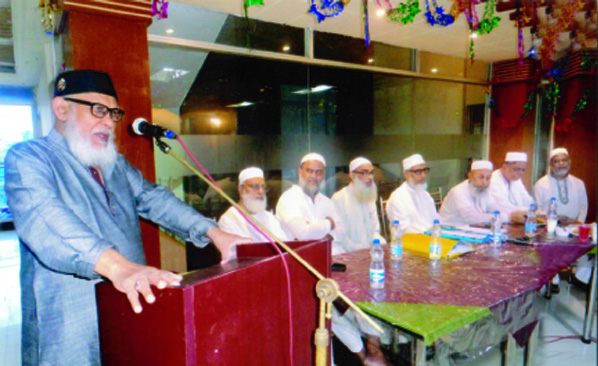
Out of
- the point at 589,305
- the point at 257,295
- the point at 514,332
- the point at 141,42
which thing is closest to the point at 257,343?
the point at 257,295

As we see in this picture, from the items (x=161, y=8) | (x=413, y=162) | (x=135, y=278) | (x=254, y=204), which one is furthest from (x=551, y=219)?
(x=161, y=8)

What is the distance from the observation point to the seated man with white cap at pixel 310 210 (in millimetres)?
2996

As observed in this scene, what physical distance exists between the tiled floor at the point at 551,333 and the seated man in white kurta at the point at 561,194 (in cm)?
28

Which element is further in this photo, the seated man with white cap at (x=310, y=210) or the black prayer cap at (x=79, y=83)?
the seated man with white cap at (x=310, y=210)

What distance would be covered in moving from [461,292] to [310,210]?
6.09 feet

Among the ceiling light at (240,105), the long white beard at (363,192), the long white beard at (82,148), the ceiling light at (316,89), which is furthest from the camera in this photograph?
the ceiling light at (316,89)

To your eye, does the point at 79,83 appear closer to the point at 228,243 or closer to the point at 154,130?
the point at 154,130

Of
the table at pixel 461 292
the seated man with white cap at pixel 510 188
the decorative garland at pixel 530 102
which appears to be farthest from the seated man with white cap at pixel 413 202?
the decorative garland at pixel 530 102

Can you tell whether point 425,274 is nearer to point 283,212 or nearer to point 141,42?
point 283,212

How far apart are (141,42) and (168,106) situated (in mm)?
894

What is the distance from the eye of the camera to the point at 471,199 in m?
3.83

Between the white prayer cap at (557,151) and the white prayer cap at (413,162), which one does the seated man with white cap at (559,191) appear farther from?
the white prayer cap at (413,162)

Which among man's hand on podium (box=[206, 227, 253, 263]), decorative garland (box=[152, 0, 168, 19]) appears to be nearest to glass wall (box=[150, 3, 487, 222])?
decorative garland (box=[152, 0, 168, 19])

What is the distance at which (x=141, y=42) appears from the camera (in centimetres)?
272
